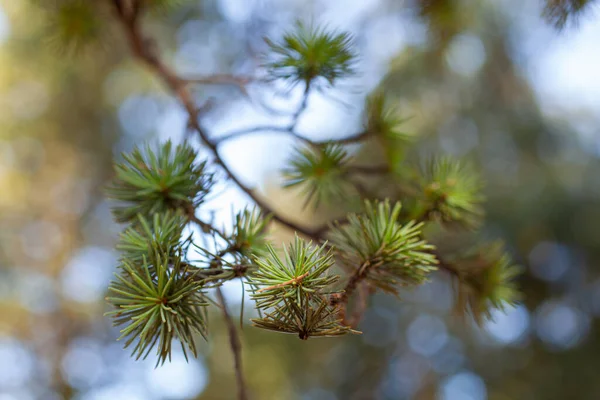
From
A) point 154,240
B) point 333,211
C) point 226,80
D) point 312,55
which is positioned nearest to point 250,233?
point 154,240

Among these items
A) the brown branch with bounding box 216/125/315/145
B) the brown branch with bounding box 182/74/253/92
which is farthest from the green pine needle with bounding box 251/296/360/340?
the brown branch with bounding box 182/74/253/92

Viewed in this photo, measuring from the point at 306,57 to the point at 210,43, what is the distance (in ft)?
5.45

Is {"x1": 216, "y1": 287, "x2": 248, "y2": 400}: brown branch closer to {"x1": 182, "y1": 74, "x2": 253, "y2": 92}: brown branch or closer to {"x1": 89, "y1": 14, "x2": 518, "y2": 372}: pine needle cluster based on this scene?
{"x1": 89, "y1": 14, "x2": 518, "y2": 372}: pine needle cluster

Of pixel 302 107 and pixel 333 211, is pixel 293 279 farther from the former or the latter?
pixel 333 211

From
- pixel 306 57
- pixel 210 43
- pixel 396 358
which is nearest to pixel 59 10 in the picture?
pixel 306 57

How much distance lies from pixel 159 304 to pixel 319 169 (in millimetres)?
248

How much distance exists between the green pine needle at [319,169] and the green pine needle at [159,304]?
0.20 m

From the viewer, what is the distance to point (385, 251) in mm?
427

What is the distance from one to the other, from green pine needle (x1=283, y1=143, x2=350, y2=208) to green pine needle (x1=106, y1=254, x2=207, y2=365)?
0.20 meters

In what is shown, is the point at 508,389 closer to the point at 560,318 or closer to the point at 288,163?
the point at 560,318

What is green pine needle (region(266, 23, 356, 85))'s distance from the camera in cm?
52

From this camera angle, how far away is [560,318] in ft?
6.97

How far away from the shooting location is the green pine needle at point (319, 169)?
0.55 metres

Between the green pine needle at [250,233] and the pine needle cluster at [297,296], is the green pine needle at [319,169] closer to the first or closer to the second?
the green pine needle at [250,233]
